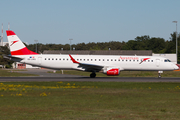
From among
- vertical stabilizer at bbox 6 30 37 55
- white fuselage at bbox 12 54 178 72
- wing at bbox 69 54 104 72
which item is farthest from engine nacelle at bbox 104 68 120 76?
vertical stabilizer at bbox 6 30 37 55

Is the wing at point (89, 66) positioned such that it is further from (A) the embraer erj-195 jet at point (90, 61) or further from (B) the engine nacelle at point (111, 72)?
(B) the engine nacelle at point (111, 72)

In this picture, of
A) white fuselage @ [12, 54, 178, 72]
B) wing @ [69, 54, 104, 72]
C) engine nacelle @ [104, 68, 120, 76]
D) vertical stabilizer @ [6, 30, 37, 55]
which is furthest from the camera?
vertical stabilizer @ [6, 30, 37, 55]

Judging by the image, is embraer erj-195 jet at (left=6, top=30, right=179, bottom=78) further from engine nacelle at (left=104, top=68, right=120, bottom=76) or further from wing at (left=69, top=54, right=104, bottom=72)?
Result: engine nacelle at (left=104, top=68, right=120, bottom=76)

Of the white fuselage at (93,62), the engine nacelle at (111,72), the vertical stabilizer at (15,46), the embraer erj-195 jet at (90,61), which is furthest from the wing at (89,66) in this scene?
the vertical stabilizer at (15,46)

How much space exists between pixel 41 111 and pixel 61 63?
81.3 feet

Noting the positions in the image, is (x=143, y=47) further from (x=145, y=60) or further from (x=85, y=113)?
(x=85, y=113)

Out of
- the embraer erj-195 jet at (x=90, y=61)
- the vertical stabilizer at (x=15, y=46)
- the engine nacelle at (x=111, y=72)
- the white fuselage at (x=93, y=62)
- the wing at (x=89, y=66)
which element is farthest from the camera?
the vertical stabilizer at (x=15, y=46)

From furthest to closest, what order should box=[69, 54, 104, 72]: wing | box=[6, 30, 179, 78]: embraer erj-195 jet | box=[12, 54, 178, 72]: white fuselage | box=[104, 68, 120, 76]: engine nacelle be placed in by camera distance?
box=[12, 54, 178, 72]: white fuselage → box=[6, 30, 179, 78]: embraer erj-195 jet → box=[69, 54, 104, 72]: wing → box=[104, 68, 120, 76]: engine nacelle

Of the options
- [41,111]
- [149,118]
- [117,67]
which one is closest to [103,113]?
[149,118]

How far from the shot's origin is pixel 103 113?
441 inches

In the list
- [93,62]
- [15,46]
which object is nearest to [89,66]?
[93,62]

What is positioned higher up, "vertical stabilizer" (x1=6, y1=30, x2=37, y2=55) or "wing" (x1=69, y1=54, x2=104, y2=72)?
"vertical stabilizer" (x1=6, y1=30, x2=37, y2=55)

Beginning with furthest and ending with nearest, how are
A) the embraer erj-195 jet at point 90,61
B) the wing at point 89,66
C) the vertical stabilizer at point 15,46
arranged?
the vertical stabilizer at point 15,46
the embraer erj-195 jet at point 90,61
the wing at point 89,66

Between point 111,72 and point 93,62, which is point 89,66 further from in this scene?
point 111,72
